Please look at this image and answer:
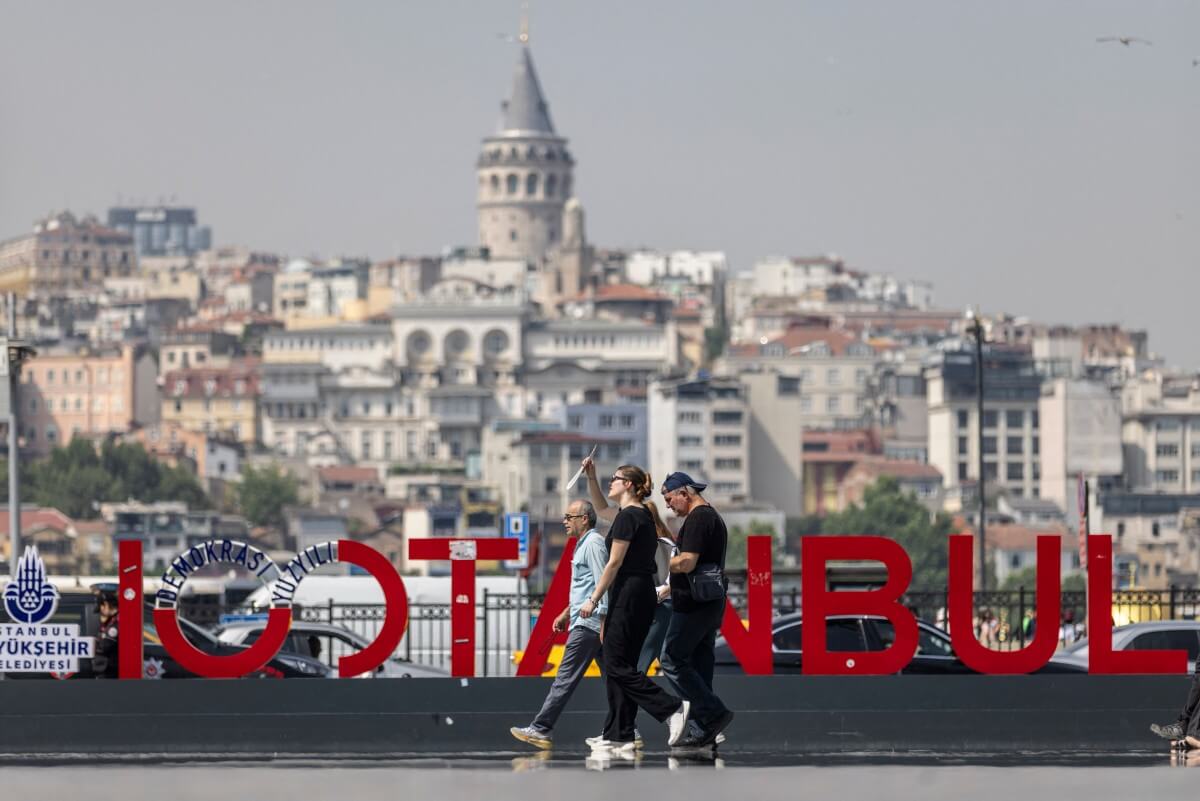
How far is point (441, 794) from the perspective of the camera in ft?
35.9

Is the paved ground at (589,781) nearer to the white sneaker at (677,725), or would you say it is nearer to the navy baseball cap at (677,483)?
the white sneaker at (677,725)

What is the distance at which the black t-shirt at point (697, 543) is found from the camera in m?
12.9

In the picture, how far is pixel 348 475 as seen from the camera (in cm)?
15838

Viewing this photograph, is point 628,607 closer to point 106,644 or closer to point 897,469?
point 106,644

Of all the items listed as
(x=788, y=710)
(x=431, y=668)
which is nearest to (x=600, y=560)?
(x=788, y=710)

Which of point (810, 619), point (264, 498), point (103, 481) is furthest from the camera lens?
point (103, 481)

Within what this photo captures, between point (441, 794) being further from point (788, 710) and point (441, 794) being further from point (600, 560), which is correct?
point (788, 710)

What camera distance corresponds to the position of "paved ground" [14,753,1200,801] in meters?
10.9

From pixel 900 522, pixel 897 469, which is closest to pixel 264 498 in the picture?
pixel 900 522

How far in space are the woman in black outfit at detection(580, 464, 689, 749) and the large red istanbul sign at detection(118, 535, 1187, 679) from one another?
4.21 feet

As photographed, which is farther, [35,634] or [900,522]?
[900,522]

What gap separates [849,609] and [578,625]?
2.04 meters

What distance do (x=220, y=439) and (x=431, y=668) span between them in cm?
14343

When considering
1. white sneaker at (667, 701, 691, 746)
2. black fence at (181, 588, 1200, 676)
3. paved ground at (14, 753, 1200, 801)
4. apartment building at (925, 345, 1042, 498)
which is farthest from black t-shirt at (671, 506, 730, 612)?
apartment building at (925, 345, 1042, 498)
